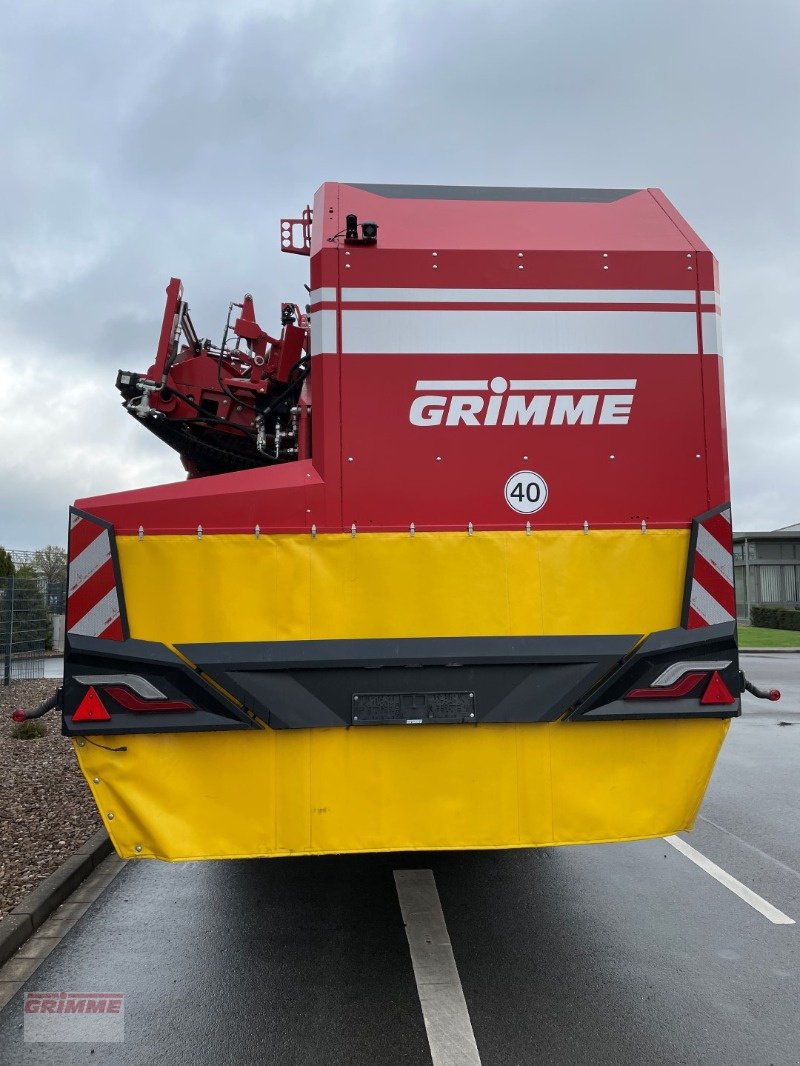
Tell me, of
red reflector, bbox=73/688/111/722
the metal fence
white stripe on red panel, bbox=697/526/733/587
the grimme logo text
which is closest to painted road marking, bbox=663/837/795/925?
white stripe on red panel, bbox=697/526/733/587

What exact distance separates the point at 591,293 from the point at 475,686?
5.66 feet

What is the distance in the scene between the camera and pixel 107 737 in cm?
300

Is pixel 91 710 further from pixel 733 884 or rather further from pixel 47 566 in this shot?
pixel 47 566

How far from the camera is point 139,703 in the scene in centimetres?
297

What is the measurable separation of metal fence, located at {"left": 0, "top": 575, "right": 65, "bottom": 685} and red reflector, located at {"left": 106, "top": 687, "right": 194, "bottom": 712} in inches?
452

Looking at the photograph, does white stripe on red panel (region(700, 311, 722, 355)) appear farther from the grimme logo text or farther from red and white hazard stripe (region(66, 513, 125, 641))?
red and white hazard stripe (region(66, 513, 125, 641))

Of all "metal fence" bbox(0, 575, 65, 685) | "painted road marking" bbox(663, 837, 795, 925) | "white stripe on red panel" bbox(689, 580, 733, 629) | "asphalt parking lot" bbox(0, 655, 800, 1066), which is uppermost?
"white stripe on red panel" bbox(689, 580, 733, 629)

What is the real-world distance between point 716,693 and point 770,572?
37538 mm

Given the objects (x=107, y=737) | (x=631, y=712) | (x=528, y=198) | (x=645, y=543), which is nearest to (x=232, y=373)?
(x=528, y=198)

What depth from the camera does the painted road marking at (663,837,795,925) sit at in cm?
405
